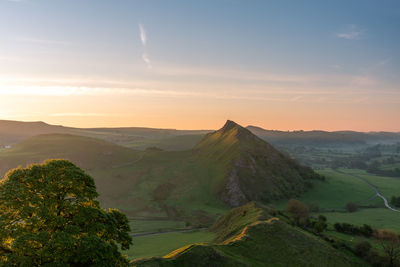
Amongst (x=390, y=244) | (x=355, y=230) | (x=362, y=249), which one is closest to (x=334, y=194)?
(x=355, y=230)

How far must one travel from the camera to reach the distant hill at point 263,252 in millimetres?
48775

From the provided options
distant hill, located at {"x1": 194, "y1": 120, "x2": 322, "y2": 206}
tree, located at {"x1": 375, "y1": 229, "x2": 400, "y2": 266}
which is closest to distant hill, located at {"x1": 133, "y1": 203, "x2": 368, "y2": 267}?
tree, located at {"x1": 375, "y1": 229, "x2": 400, "y2": 266}

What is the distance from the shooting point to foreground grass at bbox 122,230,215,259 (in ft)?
261

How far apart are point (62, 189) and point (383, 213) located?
156 metres

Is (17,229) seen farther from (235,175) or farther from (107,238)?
(235,175)

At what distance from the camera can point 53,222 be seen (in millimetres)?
26891

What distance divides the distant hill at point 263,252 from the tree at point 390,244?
23.9 feet

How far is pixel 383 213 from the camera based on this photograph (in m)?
136

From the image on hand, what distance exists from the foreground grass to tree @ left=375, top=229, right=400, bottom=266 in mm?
48391

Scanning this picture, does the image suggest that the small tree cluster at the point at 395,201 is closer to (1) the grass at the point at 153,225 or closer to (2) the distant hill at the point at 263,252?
(2) the distant hill at the point at 263,252

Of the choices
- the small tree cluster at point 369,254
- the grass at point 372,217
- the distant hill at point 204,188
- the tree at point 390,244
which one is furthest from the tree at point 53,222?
the grass at point 372,217

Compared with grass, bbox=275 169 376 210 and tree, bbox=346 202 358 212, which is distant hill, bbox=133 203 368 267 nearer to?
grass, bbox=275 169 376 210

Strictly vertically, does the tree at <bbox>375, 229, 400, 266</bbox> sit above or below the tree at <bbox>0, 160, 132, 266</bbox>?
below

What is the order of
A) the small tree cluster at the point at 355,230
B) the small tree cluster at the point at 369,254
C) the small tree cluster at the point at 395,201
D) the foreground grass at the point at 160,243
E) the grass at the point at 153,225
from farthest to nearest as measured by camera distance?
the small tree cluster at the point at 395,201 < the grass at the point at 153,225 < the small tree cluster at the point at 355,230 < the foreground grass at the point at 160,243 < the small tree cluster at the point at 369,254
